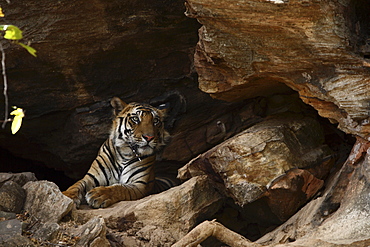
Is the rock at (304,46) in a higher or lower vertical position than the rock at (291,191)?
higher

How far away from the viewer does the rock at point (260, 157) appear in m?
4.20

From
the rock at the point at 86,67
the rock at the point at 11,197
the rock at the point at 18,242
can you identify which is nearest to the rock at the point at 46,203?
the rock at the point at 11,197

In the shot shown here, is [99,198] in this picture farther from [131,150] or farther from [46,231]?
[46,231]

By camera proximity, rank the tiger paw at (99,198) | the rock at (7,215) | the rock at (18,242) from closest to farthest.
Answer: the rock at (18,242)
the rock at (7,215)
the tiger paw at (99,198)

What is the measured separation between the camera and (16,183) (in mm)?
4309

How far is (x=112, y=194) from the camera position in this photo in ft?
17.2

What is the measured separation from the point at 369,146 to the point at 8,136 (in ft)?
16.0

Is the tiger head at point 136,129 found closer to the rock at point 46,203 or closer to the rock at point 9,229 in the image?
the rock at point 46,203

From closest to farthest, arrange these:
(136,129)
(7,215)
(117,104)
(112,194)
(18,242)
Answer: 1. (18,242)
2. (7,215)
3. (112,194)
4. (136,129)
5. (117,104)

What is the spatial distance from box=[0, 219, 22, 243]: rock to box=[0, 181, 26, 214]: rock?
42cm

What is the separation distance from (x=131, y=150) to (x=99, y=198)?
48.8 inches

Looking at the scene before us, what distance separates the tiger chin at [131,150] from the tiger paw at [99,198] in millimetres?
624

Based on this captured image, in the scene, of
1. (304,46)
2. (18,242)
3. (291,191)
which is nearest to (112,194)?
(18,242)

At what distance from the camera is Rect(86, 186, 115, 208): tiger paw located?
16.4 ft
